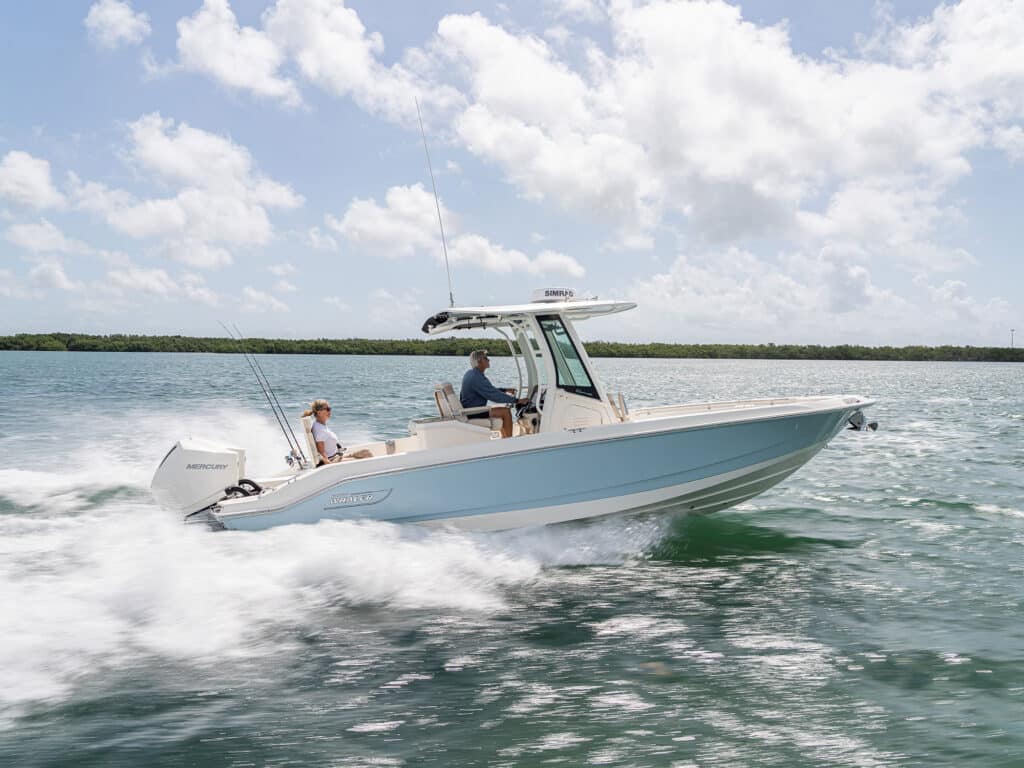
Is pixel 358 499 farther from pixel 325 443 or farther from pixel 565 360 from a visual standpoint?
pixel 565 360

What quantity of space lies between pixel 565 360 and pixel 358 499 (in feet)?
8.26

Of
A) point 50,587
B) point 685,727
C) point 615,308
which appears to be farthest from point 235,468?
point 685,727

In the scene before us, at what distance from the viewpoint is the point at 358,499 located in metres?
7.78

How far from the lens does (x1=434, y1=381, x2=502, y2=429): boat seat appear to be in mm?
8172

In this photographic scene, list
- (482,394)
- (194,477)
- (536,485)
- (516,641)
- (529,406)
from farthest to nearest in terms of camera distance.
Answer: (529,406), (482,394), (194,477), (536,485), (516,641)

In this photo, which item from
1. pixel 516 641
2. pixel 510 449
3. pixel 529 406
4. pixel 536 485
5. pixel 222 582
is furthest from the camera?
pixel 529 406

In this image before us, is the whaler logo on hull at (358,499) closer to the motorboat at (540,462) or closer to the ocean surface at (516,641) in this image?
the motorboat at (540,462)

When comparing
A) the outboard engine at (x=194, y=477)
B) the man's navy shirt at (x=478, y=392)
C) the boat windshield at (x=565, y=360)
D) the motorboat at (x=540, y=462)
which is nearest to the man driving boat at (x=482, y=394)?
Answer: the man's navy shirt at (x=478, y=392)

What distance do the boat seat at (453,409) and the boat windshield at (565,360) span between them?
82cm

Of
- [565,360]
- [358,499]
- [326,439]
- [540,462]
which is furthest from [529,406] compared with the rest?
[326,439]

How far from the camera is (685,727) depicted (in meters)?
4.61

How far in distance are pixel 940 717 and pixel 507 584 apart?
375 centimetres

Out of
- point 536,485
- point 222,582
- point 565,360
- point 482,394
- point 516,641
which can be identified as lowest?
point 516,641

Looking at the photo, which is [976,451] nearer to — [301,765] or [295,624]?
[295,624]
